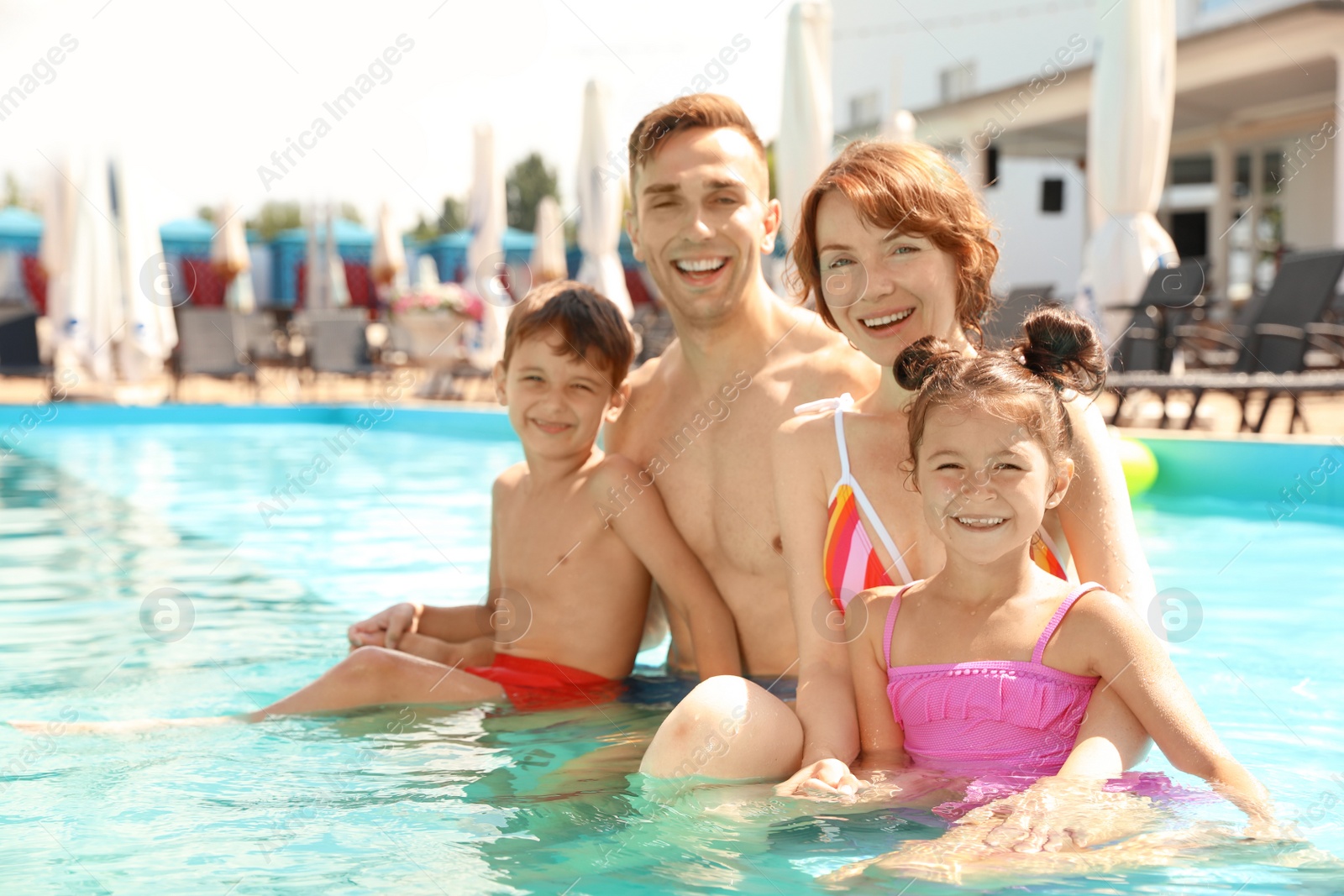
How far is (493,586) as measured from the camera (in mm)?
3721

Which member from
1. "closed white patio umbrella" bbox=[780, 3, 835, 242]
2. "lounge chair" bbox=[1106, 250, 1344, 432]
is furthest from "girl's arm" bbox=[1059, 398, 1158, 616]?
"closed white patio umbrella" bbox=[780, 3, 835, 242]

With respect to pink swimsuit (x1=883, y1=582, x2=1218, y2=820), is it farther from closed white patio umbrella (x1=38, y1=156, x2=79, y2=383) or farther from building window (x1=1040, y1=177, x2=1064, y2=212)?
building window (x1=1040, y1=177, x2=1064, y2=212)

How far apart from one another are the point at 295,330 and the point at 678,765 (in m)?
19.2

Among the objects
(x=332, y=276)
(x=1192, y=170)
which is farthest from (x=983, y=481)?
(x=332, y=276)

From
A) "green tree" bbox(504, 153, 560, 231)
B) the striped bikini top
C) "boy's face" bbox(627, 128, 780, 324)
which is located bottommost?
the striped bikini top

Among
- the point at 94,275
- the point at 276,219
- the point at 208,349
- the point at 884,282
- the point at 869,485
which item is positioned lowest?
the point at 869,485

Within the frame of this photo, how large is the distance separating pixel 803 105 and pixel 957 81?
19.5 m

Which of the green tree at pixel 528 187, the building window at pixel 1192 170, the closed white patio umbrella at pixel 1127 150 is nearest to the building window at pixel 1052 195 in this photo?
the building window at pixel 1192 170

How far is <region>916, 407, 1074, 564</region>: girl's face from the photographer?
222cm

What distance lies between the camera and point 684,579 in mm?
3176

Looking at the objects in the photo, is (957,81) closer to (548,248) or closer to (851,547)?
(548,248)

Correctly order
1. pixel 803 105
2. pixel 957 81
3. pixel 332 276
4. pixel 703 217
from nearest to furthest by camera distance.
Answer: pixel 703 217 < pixel 803 105 < pixel 332 276 < pixel 957 81

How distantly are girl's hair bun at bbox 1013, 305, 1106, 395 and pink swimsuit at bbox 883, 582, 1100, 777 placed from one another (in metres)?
0.41

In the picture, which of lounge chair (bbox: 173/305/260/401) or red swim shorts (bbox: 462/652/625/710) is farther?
lounge chair (bbox: 173/305/260/401)
